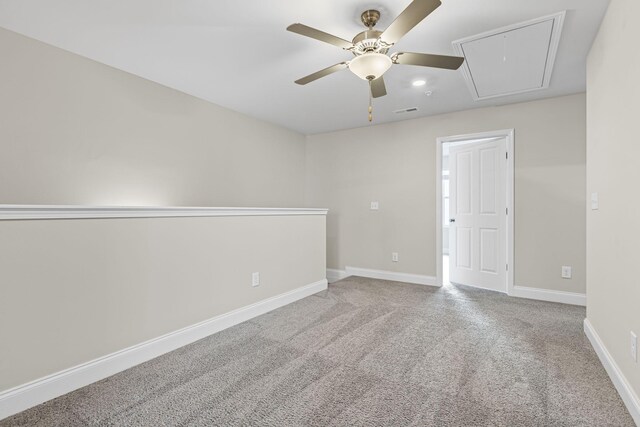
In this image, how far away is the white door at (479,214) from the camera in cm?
388

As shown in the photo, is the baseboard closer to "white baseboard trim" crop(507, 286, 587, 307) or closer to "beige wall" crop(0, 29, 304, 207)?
"beige wall" crop(0, 29, 304, 207)

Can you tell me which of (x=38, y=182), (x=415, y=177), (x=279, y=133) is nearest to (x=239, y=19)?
(x=38, y=182)

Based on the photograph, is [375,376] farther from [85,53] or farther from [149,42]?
[85,53]

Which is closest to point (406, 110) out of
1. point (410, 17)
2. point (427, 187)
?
point (427, 187)

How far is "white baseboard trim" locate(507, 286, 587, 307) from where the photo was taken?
11.0 ft

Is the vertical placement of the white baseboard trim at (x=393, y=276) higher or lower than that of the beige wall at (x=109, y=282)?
lower

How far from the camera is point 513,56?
2.48 m

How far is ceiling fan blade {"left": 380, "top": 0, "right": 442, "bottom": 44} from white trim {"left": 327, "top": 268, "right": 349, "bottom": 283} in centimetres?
365

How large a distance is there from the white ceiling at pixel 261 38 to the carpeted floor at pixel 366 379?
7.48ft

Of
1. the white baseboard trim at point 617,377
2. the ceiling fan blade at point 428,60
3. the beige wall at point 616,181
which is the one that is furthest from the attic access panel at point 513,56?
the white baseboard trim at point 617,377

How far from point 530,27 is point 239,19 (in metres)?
1.97

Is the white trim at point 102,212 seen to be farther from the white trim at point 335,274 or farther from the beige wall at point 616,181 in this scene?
the beige wall at point 616,181

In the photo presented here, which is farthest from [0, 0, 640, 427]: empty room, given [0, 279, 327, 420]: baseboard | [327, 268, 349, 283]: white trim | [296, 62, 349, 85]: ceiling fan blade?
[327, 268, 349, 283]: white trim

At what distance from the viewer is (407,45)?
244 cm
